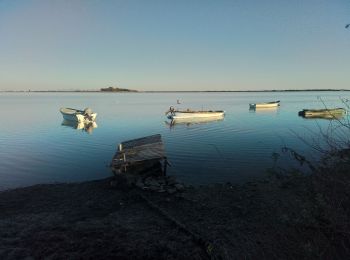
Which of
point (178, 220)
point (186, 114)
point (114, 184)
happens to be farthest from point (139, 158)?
point (186, 114)

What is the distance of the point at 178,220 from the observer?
1278 centimetres

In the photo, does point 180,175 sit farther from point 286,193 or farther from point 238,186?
point 286,193

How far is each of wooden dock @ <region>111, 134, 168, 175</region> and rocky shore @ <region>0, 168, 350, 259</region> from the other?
1130 millimetres

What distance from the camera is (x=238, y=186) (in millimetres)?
17609

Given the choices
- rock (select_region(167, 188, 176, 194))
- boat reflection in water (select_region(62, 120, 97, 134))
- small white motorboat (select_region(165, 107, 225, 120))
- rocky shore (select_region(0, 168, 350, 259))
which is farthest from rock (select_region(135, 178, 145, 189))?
small white motorboat (select_region(165, 107, 225, 120))

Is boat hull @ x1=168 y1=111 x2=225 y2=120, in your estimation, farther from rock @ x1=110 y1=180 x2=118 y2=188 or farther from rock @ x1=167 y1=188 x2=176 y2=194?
rock @ x1=167 y1=188 x2=176 y2=194

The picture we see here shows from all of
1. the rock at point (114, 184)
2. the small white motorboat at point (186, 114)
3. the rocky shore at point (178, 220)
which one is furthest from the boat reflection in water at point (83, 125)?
the rocky shore at point (178, 220)

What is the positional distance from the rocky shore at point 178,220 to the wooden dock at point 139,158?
3.71 ft

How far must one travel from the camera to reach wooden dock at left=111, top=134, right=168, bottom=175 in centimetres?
1884

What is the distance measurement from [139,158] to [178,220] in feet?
24.1

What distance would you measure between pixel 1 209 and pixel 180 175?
10.2m

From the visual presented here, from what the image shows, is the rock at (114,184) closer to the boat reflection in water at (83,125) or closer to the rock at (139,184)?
the rock at (139,184)

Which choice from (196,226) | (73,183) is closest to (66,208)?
(73,183)

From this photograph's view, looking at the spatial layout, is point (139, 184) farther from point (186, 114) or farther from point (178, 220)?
point (186, 114)
